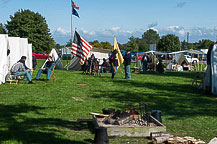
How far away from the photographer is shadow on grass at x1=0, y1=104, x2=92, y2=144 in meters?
6.26

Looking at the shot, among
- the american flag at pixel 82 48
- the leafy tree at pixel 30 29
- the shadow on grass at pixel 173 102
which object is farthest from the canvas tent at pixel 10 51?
the leafy tree at pixel 30 29

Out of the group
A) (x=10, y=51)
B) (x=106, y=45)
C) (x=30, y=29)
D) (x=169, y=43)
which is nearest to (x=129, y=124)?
(x=10, y=51)

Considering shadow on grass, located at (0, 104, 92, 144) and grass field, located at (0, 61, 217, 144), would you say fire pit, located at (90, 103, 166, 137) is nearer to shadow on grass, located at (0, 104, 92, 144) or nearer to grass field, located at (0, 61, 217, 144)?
grass field, located at (0, 61, 217, 144)

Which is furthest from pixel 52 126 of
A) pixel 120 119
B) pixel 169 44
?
pixel 169 44

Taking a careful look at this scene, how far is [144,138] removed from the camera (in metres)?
6.77

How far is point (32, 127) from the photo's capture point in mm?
7160

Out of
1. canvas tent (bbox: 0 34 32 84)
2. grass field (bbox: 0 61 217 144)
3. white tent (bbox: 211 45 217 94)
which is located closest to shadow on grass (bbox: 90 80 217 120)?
grass field (bbox: 0 61 217 144)

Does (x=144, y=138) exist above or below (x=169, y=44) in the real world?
below

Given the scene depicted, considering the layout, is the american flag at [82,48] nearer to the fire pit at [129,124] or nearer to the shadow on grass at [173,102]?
the shadow on grass at [173,102]

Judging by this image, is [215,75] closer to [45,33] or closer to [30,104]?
[30,104]

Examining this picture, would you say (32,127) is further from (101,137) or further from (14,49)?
(14,49)

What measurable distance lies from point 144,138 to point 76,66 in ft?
78.2

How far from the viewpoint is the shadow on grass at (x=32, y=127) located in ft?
20.5

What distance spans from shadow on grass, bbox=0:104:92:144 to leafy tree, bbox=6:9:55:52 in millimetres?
69913
